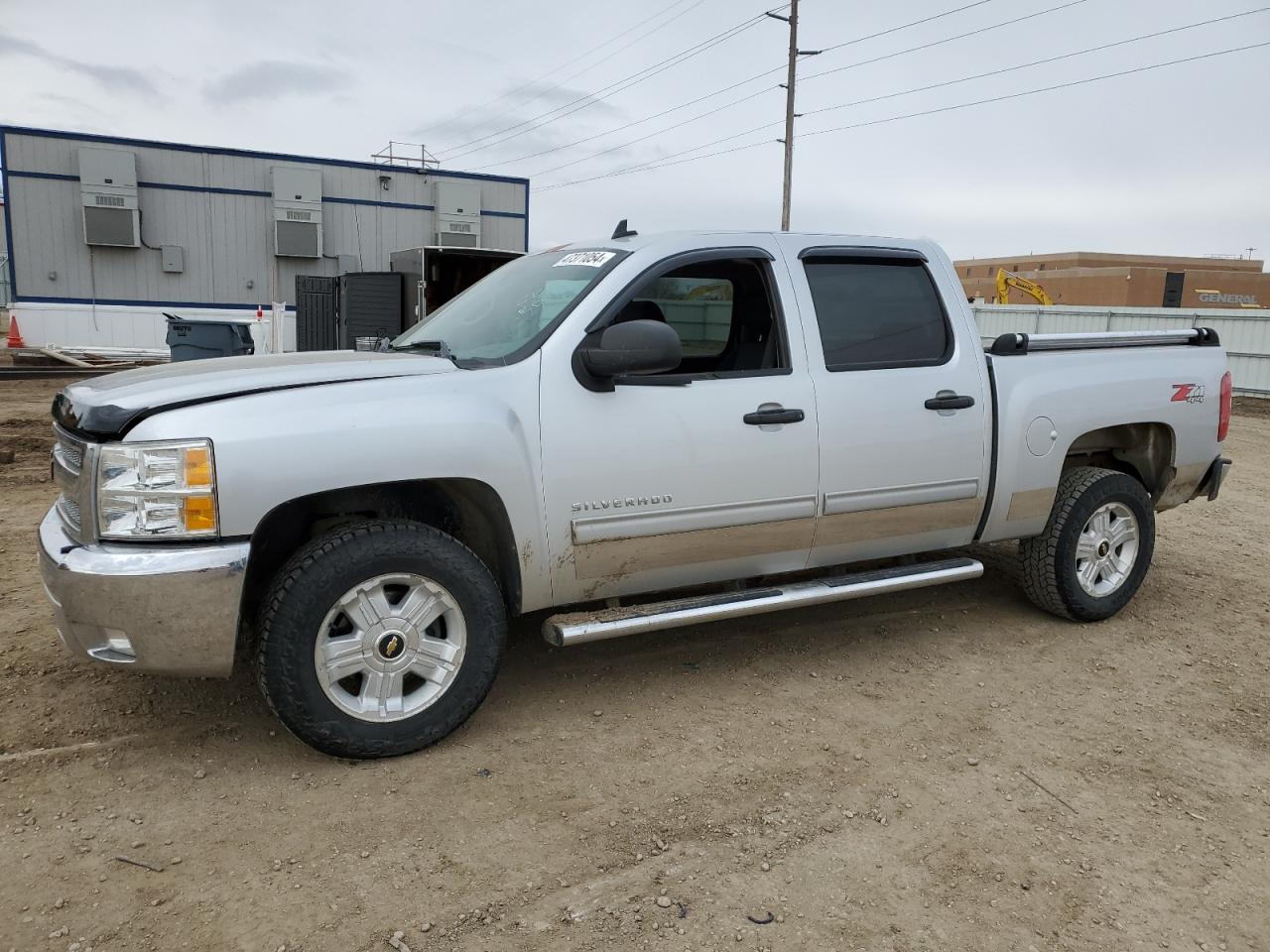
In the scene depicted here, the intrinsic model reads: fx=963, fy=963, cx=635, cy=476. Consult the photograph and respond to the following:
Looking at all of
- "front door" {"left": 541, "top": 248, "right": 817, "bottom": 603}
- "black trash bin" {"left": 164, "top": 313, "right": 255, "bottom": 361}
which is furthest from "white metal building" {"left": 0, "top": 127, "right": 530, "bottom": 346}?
"front door" {"left": 541, "top": 248, "right": 817, "bottom": 603}

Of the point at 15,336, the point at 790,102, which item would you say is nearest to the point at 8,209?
the point at 15,336

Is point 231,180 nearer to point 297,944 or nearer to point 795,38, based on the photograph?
point 795,38

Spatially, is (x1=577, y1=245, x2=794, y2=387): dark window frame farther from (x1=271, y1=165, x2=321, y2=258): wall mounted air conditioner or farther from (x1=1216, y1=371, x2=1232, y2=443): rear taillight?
(x1=271, y1=165, x2=321, y2=258): wall mounted air conditioner

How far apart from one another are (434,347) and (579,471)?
954mm

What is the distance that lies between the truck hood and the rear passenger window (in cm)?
170

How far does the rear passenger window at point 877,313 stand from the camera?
424cm

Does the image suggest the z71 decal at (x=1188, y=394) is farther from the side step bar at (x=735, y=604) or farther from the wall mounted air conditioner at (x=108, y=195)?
the wall mounted air conditioner at (x=108, y=195)

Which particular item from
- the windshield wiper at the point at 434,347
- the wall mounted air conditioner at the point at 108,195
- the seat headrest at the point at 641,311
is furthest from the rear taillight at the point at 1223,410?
the wall mounted air conditioner at the point at 108,195

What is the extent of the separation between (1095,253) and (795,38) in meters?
16.1

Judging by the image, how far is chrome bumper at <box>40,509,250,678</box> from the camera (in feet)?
9.78

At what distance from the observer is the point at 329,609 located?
10.5 ft

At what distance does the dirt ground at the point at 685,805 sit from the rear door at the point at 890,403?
0.69 meters

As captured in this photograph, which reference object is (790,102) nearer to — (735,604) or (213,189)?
(213,189)

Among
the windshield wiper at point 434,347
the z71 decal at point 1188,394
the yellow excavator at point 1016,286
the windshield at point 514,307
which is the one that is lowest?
the z71 decal at point 1188,394
